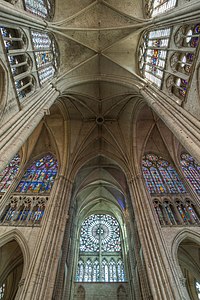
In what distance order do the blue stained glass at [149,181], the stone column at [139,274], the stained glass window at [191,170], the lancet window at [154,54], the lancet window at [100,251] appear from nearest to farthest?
the stone column at [139,274]
the lancet window at [154,54]
the stained glass window at [191,170]
the blue stained glass at [149,181]
the lancet window at [100,251]

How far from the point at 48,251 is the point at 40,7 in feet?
42.4

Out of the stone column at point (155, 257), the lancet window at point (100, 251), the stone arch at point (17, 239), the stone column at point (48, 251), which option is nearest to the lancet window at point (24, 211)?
the stone arch at point (17, 239)

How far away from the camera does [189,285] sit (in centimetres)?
1085

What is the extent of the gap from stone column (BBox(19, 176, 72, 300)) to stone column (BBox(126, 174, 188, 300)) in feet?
14.0

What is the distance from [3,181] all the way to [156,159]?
11.6m

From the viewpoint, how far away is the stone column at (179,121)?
5.41 metres

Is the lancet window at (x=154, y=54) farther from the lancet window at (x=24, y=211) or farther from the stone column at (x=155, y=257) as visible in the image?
the lancet window at (x=24, y=211)

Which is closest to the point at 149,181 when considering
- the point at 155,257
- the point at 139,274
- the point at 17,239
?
the point at 155,257

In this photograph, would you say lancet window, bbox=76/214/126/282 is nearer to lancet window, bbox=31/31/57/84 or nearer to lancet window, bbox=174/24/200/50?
lancet window, bbox=31/31/57/84

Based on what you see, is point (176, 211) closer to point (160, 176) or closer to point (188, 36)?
point (160, 176)

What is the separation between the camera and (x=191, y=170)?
1186cm

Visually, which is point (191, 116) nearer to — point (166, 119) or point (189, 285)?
point (166, 119)

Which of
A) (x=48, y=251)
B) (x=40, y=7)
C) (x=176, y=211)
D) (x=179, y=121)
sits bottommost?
(x=48, y=251)

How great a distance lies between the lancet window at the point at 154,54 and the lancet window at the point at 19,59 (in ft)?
21.9
